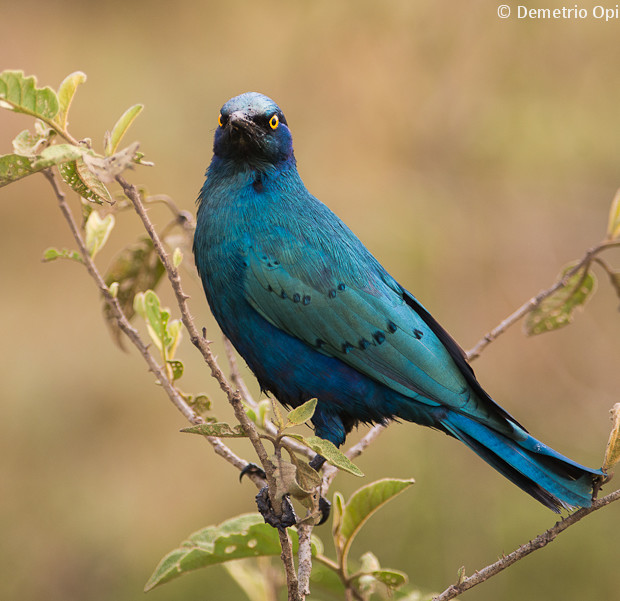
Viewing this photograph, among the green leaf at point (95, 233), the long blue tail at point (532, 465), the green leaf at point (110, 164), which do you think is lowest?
the long blue tail at point (532, 465)

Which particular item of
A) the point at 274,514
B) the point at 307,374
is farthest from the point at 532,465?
the point at 274,514

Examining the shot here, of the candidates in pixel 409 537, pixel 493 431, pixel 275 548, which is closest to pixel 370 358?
pixel 493 431

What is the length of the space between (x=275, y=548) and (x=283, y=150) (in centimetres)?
149

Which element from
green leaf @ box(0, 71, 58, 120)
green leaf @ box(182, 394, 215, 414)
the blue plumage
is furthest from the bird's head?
green leaf @ box(0, 71, 58, 120)

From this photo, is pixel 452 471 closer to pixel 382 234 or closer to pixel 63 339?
pixel 382 234

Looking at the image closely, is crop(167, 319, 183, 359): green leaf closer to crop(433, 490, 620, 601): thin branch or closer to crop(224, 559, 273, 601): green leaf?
crop(224, 559, 273, 601): green leaf

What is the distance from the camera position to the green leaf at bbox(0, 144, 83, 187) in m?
1.75

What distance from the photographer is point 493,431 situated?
2.70 metres

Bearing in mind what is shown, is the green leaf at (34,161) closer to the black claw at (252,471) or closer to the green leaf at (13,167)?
the green leaf at (13,167)

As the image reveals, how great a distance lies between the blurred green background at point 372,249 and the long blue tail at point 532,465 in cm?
259

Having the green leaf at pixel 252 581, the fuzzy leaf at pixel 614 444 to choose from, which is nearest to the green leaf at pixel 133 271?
the green leaf at pixel 252 581

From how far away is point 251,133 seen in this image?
292cm

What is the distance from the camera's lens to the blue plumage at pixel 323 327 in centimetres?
276

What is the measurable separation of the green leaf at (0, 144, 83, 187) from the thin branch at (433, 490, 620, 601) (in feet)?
4.62
